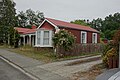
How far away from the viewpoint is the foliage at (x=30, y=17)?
72.8 meters

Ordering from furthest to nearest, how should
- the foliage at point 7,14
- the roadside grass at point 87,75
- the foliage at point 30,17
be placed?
1. the foliage at point 30,17
2. the foliage at point 7,14
3. the roadside grass at point 87,75

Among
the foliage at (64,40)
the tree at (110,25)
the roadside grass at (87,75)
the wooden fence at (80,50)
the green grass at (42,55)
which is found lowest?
the roadside grass at (87,75)

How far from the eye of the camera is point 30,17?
243 ft

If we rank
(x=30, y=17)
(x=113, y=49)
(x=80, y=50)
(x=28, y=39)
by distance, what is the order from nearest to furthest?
(x=113, y=49)
(x=80, y=50)
(x=28, y=39)
(x=30, y=17)

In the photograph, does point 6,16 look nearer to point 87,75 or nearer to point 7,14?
point 7,14

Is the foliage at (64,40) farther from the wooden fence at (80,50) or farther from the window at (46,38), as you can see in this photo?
the window at (46,38)

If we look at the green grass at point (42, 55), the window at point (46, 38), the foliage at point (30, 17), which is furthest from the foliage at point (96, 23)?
the green grass at point (42, 55)

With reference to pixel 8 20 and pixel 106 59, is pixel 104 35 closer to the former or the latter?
pixel 8 20

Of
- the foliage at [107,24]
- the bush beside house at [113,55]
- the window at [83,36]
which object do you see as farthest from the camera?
the foliage at [107,24]

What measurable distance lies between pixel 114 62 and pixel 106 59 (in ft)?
2.36

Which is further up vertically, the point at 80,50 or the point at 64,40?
the point at 64,40

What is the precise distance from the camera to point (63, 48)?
750 inches

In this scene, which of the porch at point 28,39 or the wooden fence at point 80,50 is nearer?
the wooden fence at point 80,50

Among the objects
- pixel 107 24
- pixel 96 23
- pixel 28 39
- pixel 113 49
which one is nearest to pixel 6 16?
pixel 28 39
